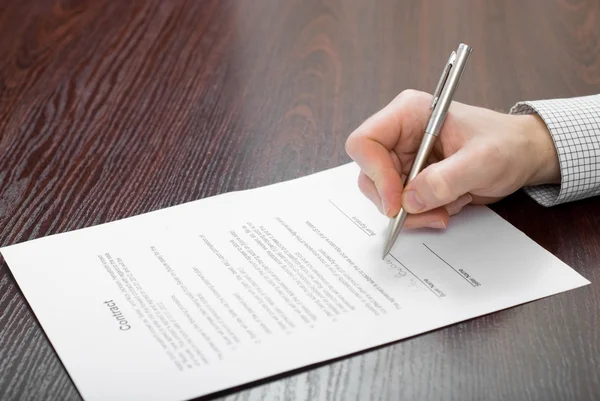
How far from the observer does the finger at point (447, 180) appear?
720 mm

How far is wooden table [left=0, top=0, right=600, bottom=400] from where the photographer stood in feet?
1.98

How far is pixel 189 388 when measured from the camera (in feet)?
1.87

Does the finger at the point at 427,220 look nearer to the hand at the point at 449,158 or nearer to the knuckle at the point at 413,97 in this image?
the hand at the point at 449,158

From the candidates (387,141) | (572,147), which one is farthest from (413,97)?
(572,147)

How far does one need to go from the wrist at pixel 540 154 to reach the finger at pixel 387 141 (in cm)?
11

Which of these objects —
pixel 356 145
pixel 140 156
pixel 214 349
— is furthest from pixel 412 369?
pixel 140 156

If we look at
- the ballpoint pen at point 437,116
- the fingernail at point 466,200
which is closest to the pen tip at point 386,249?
the ballpoint pen at point 437,116

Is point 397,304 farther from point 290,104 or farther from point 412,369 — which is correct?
point 290,104

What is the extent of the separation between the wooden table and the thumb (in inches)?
3.6

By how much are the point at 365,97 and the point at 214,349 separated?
516 millimetres

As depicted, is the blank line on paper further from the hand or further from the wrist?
the wrist

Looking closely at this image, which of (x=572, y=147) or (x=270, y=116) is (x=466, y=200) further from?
(x=270, y=116)

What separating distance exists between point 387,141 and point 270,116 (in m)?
0.22

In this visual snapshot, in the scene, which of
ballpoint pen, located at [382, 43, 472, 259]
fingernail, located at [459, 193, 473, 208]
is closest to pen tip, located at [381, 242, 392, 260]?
ballpoint pen, located at [382, 43, 472, 259]
